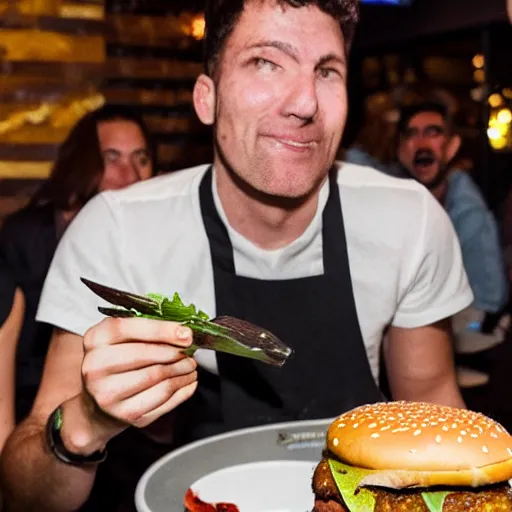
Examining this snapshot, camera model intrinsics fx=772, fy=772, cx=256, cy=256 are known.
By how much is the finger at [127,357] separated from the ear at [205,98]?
2.91ft

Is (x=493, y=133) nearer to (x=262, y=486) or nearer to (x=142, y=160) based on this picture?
(x=142, y=160)

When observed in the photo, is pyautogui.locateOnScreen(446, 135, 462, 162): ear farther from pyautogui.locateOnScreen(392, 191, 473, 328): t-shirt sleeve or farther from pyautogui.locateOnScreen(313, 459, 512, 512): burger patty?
pyautogui.locateOnScreen(313, 459, 512, 512): burger patty

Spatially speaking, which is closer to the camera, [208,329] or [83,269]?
[208,329]

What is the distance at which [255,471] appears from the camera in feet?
5.32

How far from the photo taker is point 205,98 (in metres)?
2.02

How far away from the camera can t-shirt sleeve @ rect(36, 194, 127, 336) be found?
73.9 inches

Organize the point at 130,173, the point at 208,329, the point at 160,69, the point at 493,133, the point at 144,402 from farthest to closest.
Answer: the point at 493,133 → the point at 160,69 → the point at 130,173 → the point at 144,402 → the point at 208,329

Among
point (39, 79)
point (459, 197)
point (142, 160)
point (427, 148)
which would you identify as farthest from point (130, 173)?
point (427, 148)

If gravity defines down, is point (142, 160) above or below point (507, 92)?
below

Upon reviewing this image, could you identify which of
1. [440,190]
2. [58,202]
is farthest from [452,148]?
[58,202]

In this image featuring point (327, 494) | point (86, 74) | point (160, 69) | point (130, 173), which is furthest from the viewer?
point (160, 69)

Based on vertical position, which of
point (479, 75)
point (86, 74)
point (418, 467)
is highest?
point (479, 75)

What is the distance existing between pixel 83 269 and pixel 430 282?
3.08 ft

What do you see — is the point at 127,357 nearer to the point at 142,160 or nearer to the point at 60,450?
the point at 60,450
